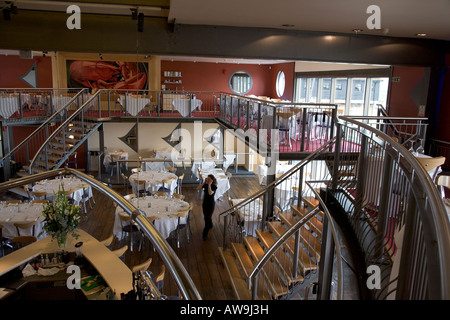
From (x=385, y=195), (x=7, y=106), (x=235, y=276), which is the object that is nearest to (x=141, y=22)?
(x=235, y=276)

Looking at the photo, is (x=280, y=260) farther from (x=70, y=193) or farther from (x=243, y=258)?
(x=70, y=193)

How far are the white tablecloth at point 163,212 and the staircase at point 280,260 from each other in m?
1.29

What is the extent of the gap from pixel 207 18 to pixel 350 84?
778 cm

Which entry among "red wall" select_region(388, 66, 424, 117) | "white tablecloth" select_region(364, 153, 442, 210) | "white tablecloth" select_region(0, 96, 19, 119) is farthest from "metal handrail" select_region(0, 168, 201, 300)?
"white tablecloth" select_region(0, 96, 19, 119)

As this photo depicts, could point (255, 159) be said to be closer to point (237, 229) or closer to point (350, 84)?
point (350, 84)

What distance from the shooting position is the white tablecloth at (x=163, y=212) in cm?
795

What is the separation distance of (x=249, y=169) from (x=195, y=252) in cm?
868

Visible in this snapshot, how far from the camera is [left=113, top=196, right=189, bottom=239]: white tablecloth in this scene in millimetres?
7945

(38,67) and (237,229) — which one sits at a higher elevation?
(38,67)

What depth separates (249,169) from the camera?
16.7 meters

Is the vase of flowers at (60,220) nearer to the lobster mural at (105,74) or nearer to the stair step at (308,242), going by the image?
the stair step at (308,242)

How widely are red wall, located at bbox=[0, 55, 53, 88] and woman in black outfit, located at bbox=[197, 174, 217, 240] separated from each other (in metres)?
13.0

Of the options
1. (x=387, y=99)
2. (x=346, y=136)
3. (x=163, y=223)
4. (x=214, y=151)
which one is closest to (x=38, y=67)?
(x=214, y=151)

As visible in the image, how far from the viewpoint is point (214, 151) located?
658 inches
